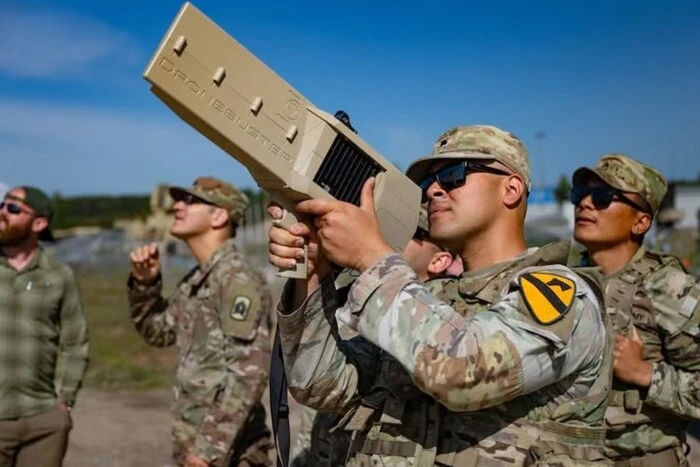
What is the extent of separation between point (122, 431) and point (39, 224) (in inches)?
170

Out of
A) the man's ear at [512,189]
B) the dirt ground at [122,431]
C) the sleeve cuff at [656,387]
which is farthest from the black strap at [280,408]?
the dirt ground at [122,431]

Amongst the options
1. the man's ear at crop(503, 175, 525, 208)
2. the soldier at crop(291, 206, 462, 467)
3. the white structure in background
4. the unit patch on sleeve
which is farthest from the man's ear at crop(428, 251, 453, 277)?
the white structure in background

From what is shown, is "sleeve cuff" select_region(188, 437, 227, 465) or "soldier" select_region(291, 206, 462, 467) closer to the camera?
"soldier" select_region(291, 206, 462, 467)

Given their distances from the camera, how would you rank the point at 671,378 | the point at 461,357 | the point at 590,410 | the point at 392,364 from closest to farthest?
the point at 461,357 → the point at 590,410 → the point at 392,364 → the point at 671,378

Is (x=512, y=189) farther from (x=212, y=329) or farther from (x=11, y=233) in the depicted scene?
(x=11, y=233)

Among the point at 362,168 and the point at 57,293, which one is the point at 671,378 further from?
the point at 57,293

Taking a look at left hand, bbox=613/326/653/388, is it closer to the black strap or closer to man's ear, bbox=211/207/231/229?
the black strap

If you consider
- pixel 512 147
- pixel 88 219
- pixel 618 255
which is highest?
pixel 88 219

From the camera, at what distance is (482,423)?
2.10 m

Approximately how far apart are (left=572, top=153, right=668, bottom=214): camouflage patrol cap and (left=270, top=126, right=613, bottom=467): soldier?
1635 mm

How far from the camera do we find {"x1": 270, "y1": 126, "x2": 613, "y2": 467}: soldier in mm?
1883

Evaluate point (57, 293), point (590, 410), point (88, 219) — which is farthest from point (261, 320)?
point (88, 219)

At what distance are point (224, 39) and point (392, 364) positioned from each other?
1.09m

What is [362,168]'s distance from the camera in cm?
216
